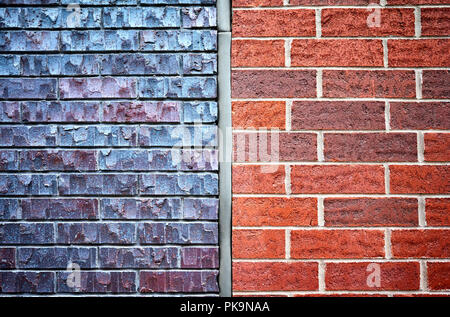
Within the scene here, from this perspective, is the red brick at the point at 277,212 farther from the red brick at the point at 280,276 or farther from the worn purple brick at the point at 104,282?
the worn purple brick at the point at 104,282

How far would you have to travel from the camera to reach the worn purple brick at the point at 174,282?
3.34 feet

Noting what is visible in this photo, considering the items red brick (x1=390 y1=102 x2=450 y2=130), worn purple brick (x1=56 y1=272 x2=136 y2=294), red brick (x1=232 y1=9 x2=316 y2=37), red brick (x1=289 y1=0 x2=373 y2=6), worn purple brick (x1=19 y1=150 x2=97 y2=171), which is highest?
red brick (x1=289 y1=0 x2=373 y2=6)

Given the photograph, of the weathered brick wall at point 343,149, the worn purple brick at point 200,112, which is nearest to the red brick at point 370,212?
the weathered brick wall at point 343,149

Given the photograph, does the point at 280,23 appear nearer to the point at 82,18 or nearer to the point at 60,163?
the point at 82,18

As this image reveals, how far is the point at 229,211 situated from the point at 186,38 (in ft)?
1.89

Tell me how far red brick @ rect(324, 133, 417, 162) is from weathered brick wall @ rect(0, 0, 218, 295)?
0.38 metres

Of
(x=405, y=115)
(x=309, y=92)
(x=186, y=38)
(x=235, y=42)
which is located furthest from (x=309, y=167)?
(x=186, y=38)

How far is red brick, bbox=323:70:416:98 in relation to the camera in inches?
39.1

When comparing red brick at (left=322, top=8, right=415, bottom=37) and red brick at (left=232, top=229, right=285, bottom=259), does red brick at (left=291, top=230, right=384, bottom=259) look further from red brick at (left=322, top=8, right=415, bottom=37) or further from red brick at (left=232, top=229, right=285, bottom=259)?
red brick at (left=322, top=8, right=415, bottom=37)

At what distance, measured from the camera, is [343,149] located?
100cm

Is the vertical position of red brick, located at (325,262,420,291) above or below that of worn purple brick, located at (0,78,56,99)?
below

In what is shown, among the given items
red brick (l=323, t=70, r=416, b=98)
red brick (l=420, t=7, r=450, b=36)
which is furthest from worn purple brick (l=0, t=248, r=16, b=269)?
red brick (l=420, t=7, r=450, b=36)

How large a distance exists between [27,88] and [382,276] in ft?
4.21
